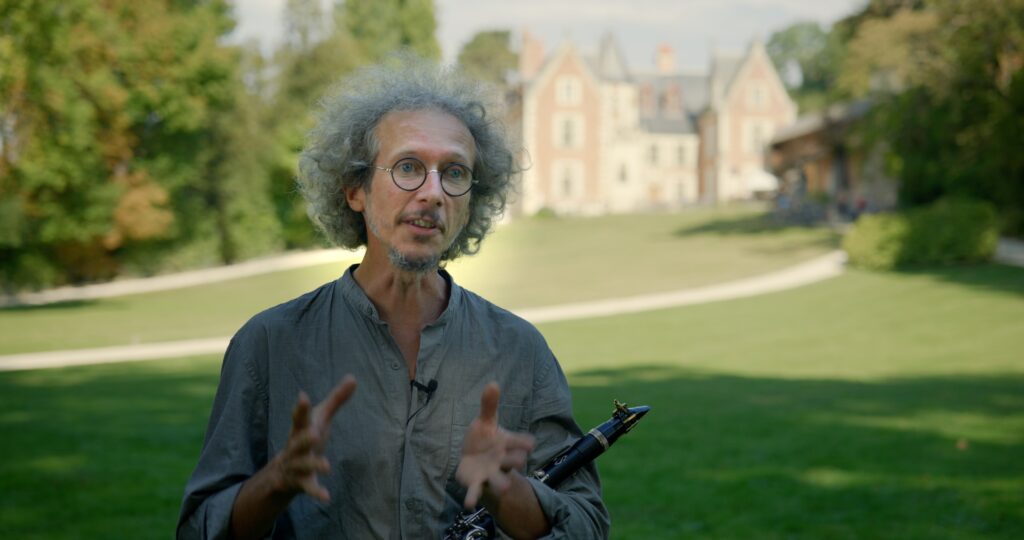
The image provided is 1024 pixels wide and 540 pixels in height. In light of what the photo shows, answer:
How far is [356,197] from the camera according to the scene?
2.99m

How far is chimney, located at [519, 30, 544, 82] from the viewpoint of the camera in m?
71.1

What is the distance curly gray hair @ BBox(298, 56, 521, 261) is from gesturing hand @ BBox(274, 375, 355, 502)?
0.94 meters

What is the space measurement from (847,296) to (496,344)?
73.3ft

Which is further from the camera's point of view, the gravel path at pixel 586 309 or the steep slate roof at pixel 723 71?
the steep slate roof at pixel 723 71

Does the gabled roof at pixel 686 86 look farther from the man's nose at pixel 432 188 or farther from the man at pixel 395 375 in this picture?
the man's nose at pixel 432 188

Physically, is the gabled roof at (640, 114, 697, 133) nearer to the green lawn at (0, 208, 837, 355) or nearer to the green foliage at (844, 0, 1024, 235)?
the green lawn at (0, 208, 837, 355)

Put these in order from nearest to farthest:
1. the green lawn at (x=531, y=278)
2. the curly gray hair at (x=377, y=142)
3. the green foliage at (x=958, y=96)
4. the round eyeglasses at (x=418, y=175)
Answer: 1. the round eyeglasses at (x=418, y=175)
2. the curly gray hair at (x=377, y=142)
3. the green lawn at (x=531, y=278)
4. the green foliage at (x=958, y=96)

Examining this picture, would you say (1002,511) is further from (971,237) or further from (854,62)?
(854,62)

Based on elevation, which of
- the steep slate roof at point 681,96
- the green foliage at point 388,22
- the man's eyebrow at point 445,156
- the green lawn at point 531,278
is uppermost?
the green foliage at point 388,22

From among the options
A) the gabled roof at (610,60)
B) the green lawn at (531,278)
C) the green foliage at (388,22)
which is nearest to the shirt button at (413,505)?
the green lawn at (531,278)

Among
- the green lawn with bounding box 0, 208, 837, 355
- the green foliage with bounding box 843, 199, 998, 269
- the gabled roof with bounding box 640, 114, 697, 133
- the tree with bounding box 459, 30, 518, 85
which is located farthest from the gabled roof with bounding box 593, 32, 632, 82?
the green foliage with bounding box 843, 199, 998, 269

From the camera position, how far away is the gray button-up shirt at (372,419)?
8.41ft

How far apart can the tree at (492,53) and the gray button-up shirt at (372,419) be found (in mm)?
74734

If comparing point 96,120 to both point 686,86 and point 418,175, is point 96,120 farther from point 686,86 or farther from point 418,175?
point 686,86
